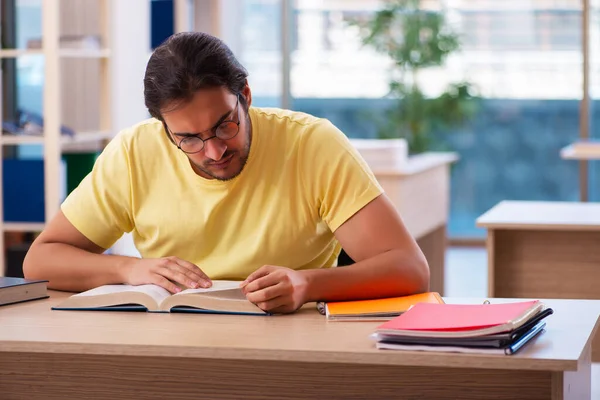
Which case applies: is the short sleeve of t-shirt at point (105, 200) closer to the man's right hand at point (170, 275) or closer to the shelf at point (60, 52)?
the man's right hand at point (170, 275)

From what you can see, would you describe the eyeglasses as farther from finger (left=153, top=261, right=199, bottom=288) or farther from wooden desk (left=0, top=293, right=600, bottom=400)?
wooden desk (left=0, top=293, right=600, bottom=400)

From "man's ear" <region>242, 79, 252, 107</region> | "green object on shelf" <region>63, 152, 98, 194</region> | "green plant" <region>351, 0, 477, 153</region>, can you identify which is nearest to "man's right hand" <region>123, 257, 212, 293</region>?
"man's ear" <region>242, 79, 252, 107</region>

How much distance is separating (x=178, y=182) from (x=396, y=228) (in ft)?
1.46

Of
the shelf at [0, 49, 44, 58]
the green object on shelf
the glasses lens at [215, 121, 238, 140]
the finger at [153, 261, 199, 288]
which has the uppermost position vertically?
the shelf at [0, 49, 44, 58]

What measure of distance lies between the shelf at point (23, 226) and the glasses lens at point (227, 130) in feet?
7.73

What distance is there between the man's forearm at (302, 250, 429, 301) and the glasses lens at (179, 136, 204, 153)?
0.98 ft

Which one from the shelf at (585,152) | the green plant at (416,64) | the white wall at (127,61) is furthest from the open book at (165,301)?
the green plant at (416,64)

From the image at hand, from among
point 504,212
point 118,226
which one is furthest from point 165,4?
point 118,226

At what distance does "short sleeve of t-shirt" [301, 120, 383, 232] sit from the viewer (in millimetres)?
1917

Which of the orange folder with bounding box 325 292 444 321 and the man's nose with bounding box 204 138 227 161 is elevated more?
the man's nose with bounding box 204 138 227 161

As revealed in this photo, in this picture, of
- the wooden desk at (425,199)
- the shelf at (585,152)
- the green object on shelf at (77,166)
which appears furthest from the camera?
the shelf at (585,152)

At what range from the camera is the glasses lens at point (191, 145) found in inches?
71.6

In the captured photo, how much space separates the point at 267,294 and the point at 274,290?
0.01m

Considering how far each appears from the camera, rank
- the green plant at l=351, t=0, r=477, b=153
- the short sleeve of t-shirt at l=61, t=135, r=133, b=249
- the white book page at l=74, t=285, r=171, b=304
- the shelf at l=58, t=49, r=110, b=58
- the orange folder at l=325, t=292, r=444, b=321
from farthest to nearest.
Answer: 1. the green plant at l=351, t=0, r=477, b=153
2. the shelf at l=58, t=49, r=110, b=58
3. the short sleeve of t-shirt at l=61, t=135, r=133, b=249
4. the white book page at l=74, t=285, r=171, b=304
5. the orange folder at l=325, t=292, r=444, b=321
